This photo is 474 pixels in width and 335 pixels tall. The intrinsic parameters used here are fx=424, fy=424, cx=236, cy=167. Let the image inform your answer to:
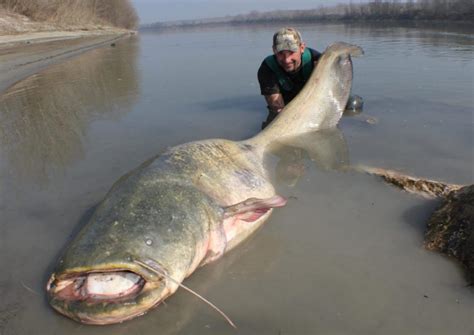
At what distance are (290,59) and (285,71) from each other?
0.36 m

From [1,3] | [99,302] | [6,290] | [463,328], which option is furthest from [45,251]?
[1,3]

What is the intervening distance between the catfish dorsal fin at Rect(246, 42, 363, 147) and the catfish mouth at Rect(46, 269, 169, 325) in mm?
2653

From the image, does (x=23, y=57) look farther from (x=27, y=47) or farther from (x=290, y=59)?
(x=290, y=59)

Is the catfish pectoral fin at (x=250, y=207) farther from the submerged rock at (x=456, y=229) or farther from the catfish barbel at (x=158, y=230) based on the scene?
the submerged rock at (x=456, y=229)

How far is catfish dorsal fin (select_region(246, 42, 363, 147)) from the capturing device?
4633 millimetres

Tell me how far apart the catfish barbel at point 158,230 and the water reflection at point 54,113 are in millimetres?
1894

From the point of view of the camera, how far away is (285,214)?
3.20m

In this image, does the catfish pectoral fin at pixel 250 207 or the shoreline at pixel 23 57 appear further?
the shoreline at pixel 23 57

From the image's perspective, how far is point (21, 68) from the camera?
12250 mm

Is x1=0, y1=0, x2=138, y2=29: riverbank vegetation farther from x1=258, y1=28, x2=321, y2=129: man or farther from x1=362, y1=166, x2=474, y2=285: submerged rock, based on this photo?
x1=362, y1=166, x2=474, y2=285: submerged rock

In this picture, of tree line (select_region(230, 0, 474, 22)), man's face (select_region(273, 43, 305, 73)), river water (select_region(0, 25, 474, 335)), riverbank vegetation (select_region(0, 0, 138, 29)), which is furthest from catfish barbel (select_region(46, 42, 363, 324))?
tree line (select_region(230, 0, 474, 22))

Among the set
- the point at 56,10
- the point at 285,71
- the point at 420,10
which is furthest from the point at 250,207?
the point at 420,10

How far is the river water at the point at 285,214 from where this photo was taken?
2201 mm

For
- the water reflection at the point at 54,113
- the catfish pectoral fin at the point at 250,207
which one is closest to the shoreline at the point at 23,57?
the water reflection at the point at 54,113
